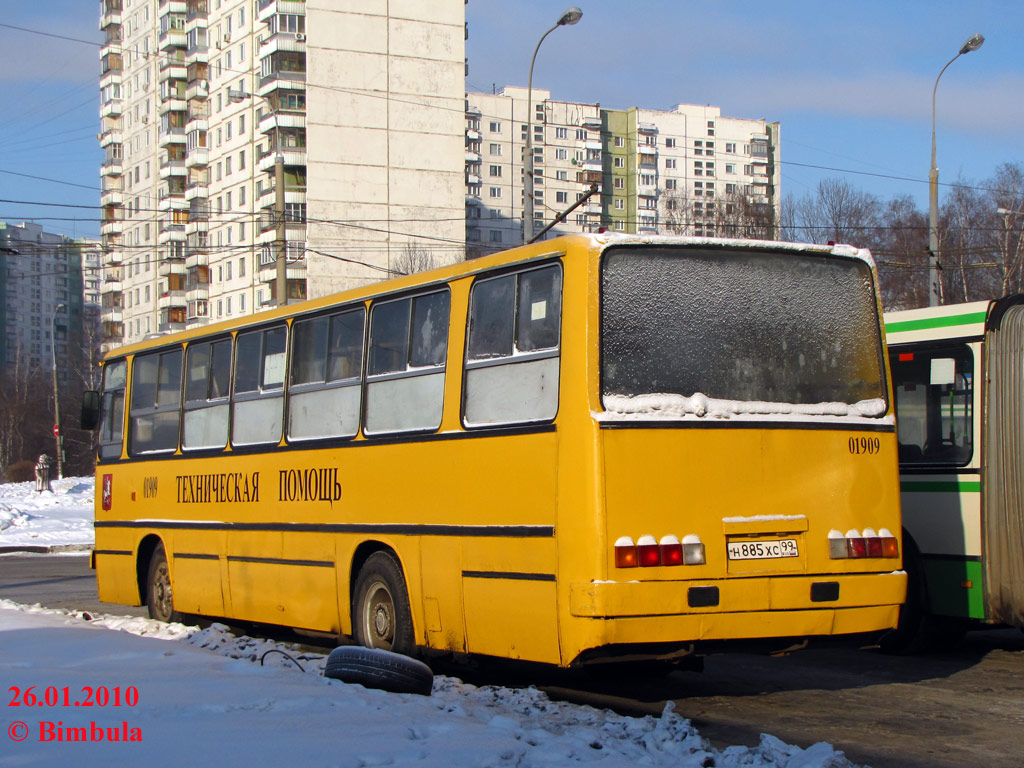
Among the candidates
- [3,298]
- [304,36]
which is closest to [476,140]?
[304,36]

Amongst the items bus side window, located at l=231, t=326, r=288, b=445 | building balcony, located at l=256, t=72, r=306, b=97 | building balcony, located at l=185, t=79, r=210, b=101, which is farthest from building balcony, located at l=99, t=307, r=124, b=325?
bus side window, located at l=231, t=326, r=288, b=445

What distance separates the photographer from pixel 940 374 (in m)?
10.7

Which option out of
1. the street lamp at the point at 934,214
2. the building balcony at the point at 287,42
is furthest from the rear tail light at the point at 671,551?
the building balcony at the point at 287,42

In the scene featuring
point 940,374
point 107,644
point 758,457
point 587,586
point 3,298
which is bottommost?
point 107,644

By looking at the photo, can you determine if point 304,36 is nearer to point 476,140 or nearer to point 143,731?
point 476,140

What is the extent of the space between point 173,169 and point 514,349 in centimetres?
8397

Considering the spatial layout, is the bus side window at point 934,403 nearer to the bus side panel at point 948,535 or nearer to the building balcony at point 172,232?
the bus side panel at point 948,535

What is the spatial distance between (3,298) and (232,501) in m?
174

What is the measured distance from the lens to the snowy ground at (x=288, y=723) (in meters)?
5.87

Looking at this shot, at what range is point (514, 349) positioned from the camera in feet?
26.7

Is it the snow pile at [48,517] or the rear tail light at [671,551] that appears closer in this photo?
the rear tail light at [671,551]

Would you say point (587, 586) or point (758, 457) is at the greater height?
point (758, 457)

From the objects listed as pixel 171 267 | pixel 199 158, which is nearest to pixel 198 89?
pixel 199 158

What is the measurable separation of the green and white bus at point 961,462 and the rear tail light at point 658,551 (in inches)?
150
